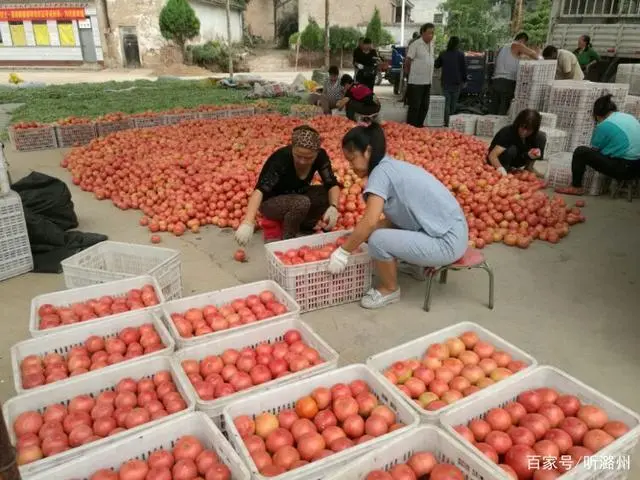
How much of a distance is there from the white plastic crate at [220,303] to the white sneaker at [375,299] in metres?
0.84

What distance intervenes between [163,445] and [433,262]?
88.7 inches

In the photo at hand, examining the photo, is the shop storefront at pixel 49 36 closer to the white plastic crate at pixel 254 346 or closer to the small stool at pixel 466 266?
the small stool at pixel 466 266

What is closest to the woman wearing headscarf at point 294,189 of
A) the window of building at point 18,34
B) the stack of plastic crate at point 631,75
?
the stack of plastic crate at point 631,75

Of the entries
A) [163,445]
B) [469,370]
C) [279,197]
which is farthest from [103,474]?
[279,197]

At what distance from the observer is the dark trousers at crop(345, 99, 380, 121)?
996 cm

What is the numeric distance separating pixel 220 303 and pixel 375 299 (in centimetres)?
123

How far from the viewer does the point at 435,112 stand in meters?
11.5

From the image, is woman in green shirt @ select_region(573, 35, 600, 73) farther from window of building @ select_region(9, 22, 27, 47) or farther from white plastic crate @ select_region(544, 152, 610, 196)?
window of building @ select_region(9, 22, 27, 47)

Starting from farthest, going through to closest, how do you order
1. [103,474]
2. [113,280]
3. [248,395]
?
[113,280] → [248,395] → [103,474]

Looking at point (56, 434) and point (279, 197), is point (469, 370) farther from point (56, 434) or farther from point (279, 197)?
point (279, 197)

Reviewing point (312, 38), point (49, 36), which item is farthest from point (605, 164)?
point (49, 36)

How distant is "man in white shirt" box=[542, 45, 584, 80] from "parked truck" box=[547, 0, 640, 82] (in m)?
3.27

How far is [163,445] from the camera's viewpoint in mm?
2092

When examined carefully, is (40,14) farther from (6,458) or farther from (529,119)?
(6,458)
